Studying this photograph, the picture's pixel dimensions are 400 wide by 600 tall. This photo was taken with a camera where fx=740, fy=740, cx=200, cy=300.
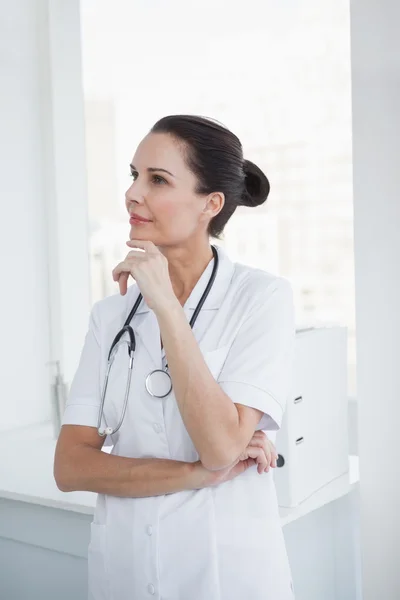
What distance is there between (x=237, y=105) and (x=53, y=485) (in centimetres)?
132

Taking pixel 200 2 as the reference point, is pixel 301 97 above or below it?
below

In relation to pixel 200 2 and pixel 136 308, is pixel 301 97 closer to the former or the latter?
pixel 200 2

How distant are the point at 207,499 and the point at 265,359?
0.25 meters

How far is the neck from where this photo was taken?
1358 millimetres

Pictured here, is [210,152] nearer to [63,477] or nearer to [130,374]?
[130,374]

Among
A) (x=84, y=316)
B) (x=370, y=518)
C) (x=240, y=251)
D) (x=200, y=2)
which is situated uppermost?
(x=200, y=2)

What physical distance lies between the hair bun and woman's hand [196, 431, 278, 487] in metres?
0.45

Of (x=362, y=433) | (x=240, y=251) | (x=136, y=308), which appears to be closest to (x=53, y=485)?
(x=136, y=308)

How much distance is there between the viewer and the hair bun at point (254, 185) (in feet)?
4.59

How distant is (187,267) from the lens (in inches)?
54.0

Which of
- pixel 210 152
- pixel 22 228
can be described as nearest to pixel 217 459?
pixel 210 152

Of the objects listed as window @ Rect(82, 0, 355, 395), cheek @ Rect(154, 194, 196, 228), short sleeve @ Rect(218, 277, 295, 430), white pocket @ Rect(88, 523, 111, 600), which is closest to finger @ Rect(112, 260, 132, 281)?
cheek @ Rect(154, 194, 196, 228)

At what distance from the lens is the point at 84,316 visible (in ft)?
8.10

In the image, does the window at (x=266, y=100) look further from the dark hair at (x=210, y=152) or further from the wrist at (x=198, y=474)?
the wrist at (x=198, y=474)
